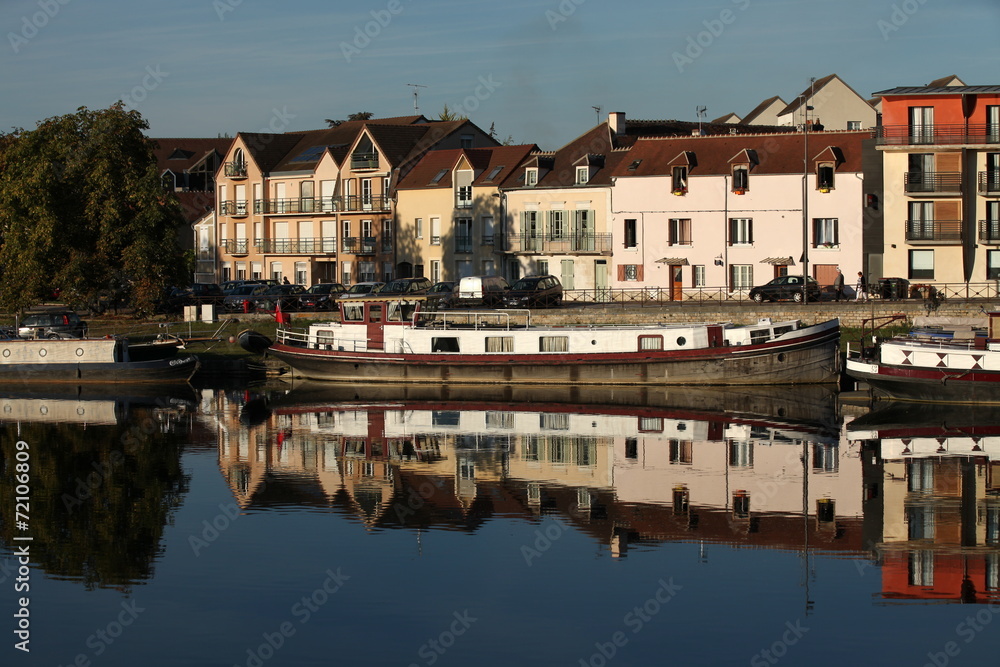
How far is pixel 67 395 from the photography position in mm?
49219

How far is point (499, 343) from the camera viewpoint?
48.8 metres

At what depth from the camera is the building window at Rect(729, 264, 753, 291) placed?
214ft

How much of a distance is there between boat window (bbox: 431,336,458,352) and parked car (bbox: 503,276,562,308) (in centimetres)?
1078

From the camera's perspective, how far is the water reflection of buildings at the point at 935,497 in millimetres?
22375

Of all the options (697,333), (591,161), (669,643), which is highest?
(591,161)

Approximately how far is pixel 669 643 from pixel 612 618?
1.38m

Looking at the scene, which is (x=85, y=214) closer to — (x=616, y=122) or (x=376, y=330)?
(x=376, y=330)

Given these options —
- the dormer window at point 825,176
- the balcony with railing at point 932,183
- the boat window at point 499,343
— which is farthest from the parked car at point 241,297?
the balcony with railing at point 932,183

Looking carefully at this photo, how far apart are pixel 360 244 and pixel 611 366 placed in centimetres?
3895

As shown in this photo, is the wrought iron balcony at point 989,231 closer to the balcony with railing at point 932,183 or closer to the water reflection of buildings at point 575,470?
the balcony with railing at point 932,183

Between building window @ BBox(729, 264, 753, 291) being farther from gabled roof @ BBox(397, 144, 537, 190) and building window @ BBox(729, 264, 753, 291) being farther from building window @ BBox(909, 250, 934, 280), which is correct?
gabled roof @ BBox(397, 144, 537, 190)

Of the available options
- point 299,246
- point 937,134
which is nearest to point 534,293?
point 937,134

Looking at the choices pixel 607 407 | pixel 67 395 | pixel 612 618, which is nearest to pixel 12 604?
pixel 612 618

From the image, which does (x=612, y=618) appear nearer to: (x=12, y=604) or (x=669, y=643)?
(x=669, y=643)
